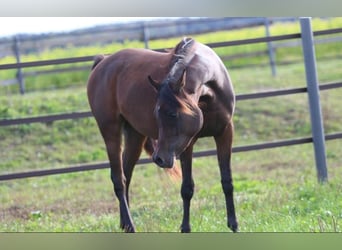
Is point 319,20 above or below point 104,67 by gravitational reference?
below

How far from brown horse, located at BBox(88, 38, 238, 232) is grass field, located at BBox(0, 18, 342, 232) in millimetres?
348

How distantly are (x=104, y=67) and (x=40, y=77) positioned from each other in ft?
15.8

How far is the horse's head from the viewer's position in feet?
15.2

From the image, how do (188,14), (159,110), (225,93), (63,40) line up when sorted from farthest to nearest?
(63,40), (188,14), (225,93), (159,110)

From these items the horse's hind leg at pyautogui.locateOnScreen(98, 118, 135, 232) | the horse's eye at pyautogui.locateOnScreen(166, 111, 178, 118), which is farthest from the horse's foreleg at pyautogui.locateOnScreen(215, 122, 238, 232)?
the horse's hind leg at pyautogui.locateOnScreen(98, 118, 135, 232)

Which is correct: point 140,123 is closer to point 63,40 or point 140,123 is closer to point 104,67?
point 104,67

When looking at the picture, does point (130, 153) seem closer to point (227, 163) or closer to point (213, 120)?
point (227, 163)

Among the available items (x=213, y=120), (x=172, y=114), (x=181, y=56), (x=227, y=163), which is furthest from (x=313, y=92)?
(x=172, y=114)

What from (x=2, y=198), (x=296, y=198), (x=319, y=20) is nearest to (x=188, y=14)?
(x=296, y=198)

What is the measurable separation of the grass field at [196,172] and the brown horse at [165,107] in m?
0.35

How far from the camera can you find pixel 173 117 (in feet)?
15.3

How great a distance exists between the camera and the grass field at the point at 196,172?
5477 mm

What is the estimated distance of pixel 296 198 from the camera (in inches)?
228

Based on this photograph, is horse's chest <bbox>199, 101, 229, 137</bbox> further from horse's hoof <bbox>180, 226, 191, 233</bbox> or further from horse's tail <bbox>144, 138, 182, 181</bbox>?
horse's hoof <bbox>180, 226, 191, 233</bbox>
